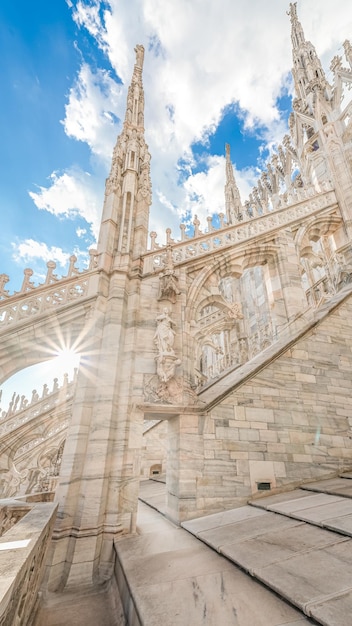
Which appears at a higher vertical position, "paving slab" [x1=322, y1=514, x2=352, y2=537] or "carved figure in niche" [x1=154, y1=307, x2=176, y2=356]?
"carved figure in niche" [x1=154, y1=307, x2=176, y2=356]

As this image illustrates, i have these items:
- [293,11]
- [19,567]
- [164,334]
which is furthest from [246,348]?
[293,11]

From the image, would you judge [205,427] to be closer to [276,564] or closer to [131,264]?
[276,564]

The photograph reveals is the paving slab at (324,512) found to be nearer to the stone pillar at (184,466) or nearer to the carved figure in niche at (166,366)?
the stone pillar at (184,466)

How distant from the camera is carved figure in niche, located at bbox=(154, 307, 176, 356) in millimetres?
6160

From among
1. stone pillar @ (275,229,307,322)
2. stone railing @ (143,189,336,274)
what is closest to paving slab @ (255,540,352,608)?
stone railing @ (143,189,336,274)

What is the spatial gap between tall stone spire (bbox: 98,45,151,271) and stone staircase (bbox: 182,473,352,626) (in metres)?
5.95

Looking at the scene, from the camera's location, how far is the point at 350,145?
1451 centimetres

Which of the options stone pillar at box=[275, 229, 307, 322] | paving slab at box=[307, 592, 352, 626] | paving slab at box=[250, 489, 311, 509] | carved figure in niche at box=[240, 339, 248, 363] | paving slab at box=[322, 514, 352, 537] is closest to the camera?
paving slab at box=[307, 592, 352, 626]

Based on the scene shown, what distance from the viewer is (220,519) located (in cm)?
448

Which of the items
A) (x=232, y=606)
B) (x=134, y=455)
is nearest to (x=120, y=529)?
(x=134, y=455)

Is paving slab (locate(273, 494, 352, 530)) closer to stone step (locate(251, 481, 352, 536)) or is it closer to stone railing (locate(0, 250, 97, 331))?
stone step (locate(251, 481, 352, 536))

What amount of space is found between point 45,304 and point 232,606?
592 cm

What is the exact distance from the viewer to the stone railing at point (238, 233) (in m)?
7.70

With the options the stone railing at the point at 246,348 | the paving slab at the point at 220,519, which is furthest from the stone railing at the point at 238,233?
the paving slab at the point at 220,519
